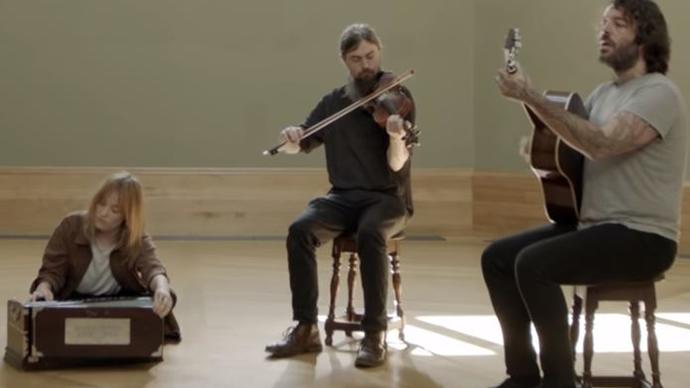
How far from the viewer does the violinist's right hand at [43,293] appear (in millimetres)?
3943

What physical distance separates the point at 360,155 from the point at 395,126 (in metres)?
0.33

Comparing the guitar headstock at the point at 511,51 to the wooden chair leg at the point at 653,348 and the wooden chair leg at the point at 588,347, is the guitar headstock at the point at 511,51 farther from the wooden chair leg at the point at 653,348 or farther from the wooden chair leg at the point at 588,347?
the wooden chair leg at the point at 653,348

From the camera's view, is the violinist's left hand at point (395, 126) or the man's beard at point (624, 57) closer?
the man's beard at point (624, 57)

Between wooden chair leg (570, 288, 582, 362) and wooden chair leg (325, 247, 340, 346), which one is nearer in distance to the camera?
wooden chair leg (570, 288, 582, 362)

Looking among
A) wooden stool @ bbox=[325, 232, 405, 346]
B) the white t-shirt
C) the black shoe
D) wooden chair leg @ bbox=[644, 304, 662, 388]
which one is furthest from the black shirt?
wooden chair leg @ bbox=[644, 304, 662, 388]

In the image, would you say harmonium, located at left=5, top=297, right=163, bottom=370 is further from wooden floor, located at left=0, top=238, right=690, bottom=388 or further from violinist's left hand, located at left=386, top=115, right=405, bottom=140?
violinist's left hand, located at left=386, top=115, right=405, bottom=140

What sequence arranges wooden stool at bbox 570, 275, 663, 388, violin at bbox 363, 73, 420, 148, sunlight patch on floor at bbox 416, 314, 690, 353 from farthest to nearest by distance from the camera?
sunlight patch on floor at bbox 416, 314, 690, 353 < violin at bbox 363, 73, 420, 148 < wooden stool at bbox 570, 275, 663, 388

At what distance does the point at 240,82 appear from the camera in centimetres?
777

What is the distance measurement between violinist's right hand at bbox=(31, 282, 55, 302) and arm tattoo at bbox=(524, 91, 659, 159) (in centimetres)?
180

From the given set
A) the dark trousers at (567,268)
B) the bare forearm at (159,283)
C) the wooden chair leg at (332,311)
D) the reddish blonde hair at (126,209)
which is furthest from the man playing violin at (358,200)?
the dark trousers at (567,268)

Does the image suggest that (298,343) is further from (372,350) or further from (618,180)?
(618,180)

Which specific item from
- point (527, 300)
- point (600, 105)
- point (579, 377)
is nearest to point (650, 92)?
point (600, 105)

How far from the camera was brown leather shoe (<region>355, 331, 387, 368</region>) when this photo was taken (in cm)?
397

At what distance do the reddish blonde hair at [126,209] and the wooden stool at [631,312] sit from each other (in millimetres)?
1540
